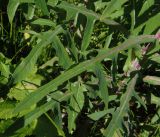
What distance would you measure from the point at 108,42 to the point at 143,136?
1.56 feet

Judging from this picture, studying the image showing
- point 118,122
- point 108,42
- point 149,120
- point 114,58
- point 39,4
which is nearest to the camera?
point 39,4

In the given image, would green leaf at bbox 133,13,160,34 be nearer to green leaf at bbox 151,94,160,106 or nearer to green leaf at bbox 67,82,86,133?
green leaf at bbox 67,82,86,133

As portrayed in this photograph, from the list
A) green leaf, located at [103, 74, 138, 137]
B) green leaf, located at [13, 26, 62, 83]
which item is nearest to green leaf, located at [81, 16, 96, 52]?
green leaf, located at [13, 26, 62, 83]

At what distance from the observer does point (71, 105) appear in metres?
1.39

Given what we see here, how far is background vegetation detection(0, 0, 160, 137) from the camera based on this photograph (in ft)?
4.17

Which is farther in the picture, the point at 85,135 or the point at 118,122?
the point at 85,135

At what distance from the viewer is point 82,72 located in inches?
59.7

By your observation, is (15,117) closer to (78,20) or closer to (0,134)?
(0,134)

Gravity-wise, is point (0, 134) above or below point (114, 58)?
below

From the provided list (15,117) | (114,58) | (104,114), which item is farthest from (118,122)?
(15,117)

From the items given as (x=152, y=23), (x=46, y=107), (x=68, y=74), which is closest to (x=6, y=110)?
(x=46, y=107)

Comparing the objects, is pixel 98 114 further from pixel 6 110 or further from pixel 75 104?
pixel 6 110

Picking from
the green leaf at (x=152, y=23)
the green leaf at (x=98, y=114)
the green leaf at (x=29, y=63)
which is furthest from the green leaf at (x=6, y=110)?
the green leaf at (x=152, y=23)

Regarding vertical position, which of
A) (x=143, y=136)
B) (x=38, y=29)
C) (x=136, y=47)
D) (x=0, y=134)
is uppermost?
(x=136, y=47)
